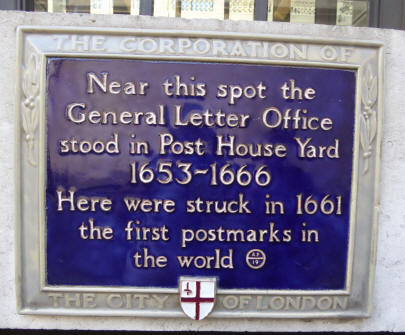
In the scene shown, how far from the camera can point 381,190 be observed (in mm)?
2311

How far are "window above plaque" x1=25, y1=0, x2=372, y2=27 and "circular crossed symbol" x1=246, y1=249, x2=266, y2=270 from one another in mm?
1884

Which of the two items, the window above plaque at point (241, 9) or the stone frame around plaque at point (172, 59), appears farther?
the window above plaque at point (241, 9)

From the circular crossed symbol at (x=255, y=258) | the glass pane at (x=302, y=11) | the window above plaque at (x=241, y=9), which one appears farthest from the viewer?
the glass pane at (x=302, y=11)

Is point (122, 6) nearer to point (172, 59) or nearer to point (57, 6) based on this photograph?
point (57, 6)

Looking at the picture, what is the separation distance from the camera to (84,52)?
2143mm

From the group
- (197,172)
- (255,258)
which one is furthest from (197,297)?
(197,172)

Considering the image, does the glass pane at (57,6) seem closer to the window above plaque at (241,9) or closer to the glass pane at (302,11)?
the window above plaque at (241,9)

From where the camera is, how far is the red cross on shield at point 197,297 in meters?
2.23

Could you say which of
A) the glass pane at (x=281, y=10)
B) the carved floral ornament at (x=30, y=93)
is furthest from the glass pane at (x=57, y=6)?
the glass pane at (x=281, y=10)

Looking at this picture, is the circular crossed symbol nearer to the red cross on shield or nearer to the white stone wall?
the red cross on shield

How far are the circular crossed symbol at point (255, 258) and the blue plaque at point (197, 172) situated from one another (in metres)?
0.01

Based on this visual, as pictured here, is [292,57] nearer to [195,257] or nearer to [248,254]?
[248,254]

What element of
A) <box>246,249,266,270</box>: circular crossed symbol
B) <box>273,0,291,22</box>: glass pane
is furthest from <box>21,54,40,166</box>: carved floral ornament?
<box>273,0,291,22</box>: glass pane

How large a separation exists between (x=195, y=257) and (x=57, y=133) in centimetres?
127
